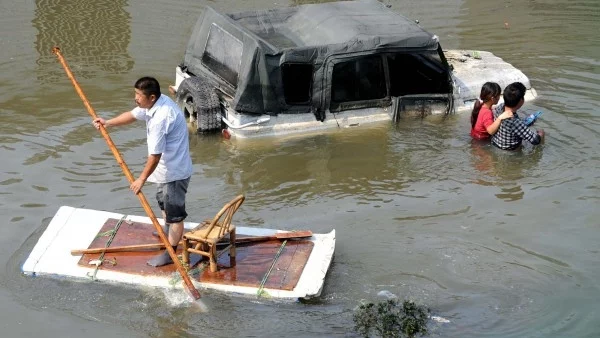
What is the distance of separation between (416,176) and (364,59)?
1.63 meters

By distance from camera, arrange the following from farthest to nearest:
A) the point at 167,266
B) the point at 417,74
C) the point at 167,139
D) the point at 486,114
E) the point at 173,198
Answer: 1. the point at 417,74
2. the point at 486,114
3. the point at 167,266
4. the point at 173,198
5. the point at 167,139

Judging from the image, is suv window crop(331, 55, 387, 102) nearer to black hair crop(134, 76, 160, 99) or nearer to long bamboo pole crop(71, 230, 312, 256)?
long bamboo pole crop(71, 230, 312, 256)

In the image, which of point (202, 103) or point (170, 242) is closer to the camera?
point (170, 242)

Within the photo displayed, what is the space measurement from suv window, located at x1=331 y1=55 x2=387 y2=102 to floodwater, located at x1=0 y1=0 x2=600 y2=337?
18.6 inches

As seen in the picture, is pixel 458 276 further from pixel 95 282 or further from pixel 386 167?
pixel 95 282

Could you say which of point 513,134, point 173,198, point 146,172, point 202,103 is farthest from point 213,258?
point 513,134

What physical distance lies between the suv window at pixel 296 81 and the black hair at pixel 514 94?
7.78ft

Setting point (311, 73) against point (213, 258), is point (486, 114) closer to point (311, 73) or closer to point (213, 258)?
point (311, 73)

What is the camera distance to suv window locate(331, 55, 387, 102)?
10828mm

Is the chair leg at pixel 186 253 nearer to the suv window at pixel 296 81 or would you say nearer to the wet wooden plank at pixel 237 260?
the wet wooden plank at pixel 237 260

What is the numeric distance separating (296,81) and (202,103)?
3.85 ft

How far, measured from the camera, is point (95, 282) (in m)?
7.76

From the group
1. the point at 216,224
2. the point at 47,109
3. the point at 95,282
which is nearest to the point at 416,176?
the point at 216,224

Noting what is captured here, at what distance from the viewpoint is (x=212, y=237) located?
24.5 ft
